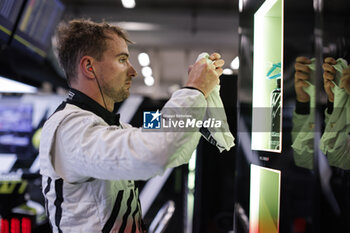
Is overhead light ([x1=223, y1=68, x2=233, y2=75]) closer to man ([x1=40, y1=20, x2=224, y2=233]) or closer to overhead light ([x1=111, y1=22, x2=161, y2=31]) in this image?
man ([x1=40, y1=20, x2=224, y2=233])

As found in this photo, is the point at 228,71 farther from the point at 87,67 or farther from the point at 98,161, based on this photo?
the point at 98,161

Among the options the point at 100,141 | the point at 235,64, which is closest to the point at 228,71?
the point at 235,64

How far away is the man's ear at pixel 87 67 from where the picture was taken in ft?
4.11

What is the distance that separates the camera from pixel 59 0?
9.49 feet

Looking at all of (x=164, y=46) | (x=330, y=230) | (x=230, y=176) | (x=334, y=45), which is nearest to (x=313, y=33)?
(x=334, y=45)

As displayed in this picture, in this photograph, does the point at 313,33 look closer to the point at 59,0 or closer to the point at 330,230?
the point at 330,230

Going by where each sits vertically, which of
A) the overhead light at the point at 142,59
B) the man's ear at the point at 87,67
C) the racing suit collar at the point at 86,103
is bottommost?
the racing suit collar at the point at 86,103

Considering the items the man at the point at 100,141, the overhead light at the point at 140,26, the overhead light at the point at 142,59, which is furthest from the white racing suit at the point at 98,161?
the overhead light at the point at 140,26

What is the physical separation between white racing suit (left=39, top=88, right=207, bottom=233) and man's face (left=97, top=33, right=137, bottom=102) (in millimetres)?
83

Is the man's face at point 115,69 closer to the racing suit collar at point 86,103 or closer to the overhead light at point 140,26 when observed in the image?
the racing suit collar at point 86,103

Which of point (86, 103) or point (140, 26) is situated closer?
point (86, 103)

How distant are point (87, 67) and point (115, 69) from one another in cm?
10

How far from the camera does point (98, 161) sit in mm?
960

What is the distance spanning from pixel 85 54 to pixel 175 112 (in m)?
0.46
